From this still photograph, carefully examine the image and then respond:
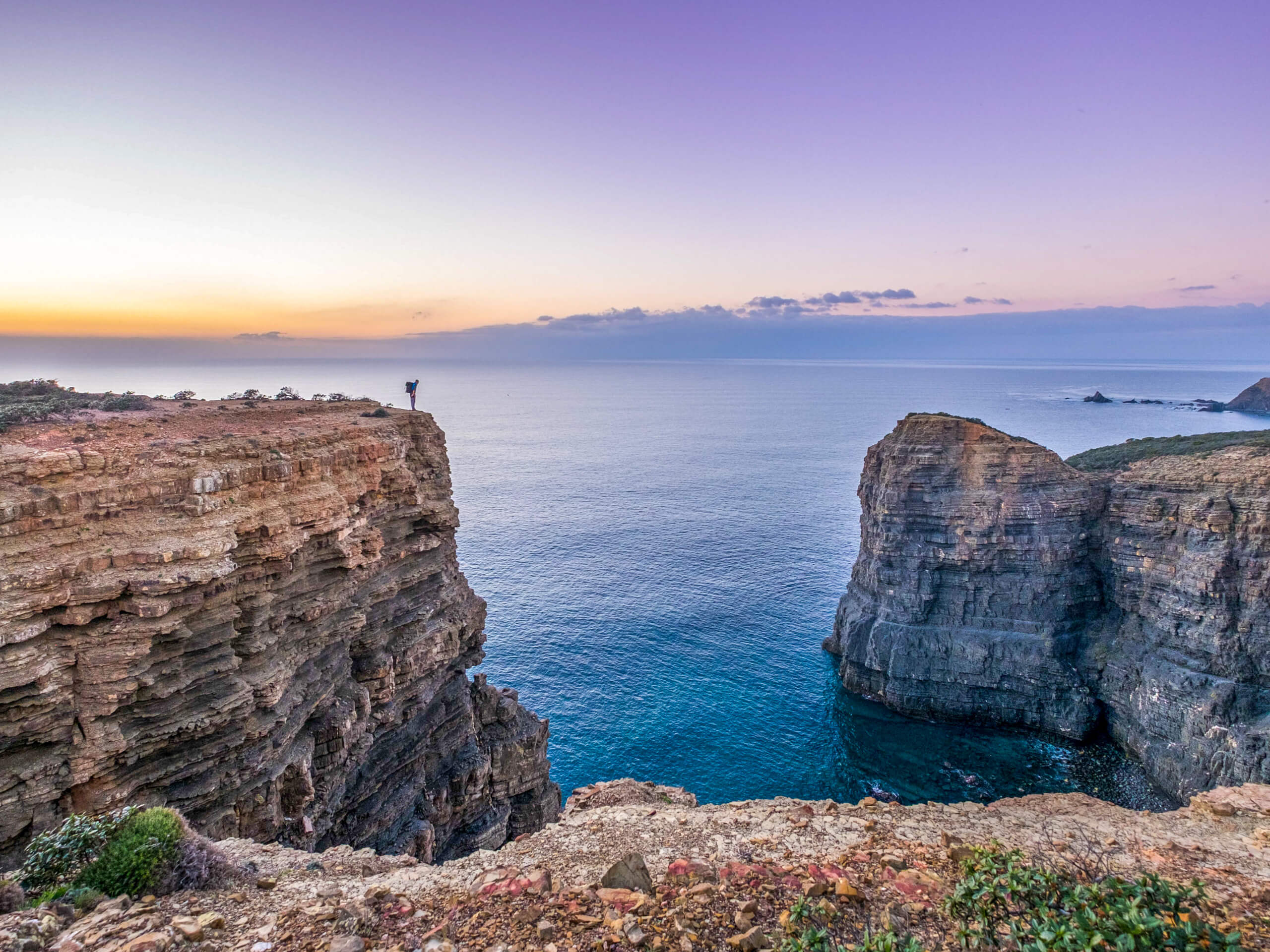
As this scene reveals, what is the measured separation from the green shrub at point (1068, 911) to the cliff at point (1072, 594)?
1535 inches

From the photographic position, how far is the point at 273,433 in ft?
83.1

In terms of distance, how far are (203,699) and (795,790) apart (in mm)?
37792

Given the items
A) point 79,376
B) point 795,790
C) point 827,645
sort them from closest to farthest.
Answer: point 795,790 → point 827,645 → point 79,376

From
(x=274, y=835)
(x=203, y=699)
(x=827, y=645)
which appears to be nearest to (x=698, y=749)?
(x=827, y=645)

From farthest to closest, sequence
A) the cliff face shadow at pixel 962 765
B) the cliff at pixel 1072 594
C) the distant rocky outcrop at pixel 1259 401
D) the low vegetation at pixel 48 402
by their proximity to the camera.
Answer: the distant rocky outcrop at pixel 1259 401 < the cliff face shadow at pixel 962 765 < the cliff at pixel 1072 594 < the low vegetation at pixel 48 402

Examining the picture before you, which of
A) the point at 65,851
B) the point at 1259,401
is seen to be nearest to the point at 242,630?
the point at 65,851

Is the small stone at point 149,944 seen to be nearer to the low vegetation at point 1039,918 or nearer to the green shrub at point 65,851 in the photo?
the green shrub at point 65,851

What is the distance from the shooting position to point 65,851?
13.5 m

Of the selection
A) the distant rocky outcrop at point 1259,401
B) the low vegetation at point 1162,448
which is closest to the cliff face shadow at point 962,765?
the low vegetation at point 1162,448

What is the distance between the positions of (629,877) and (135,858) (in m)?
10.5

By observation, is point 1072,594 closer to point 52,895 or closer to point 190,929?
point 190,929

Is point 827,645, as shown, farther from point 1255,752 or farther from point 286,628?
point 286,628

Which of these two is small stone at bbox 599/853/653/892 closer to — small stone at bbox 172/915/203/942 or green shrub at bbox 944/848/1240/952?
green shrub at bbox 944/848/1240/952

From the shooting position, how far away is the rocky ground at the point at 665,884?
11391mm
